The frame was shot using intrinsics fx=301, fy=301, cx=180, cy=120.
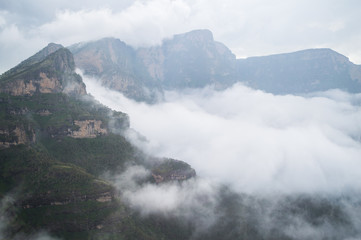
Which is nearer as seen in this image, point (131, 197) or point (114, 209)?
point (114, 209)

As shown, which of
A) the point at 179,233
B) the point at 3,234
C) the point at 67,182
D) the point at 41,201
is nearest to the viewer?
the point at 3,234

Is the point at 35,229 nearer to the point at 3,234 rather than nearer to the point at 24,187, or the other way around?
the point at 3,234

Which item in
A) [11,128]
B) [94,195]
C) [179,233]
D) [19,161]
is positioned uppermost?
[11,128]

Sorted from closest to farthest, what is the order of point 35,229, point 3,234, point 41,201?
1. point 3,234
2. point 35,229
3. point 41,201

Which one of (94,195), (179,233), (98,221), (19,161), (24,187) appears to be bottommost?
(179,233)

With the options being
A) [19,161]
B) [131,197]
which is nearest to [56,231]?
[19,161]

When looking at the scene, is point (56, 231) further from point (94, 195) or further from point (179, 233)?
point (179, 233)

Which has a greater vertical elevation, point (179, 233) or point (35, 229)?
point (35, 229)

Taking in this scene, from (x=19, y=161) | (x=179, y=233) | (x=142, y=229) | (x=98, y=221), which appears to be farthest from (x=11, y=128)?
(x=179, y=233)

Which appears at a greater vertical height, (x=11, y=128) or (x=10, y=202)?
(x=11, y=128)
